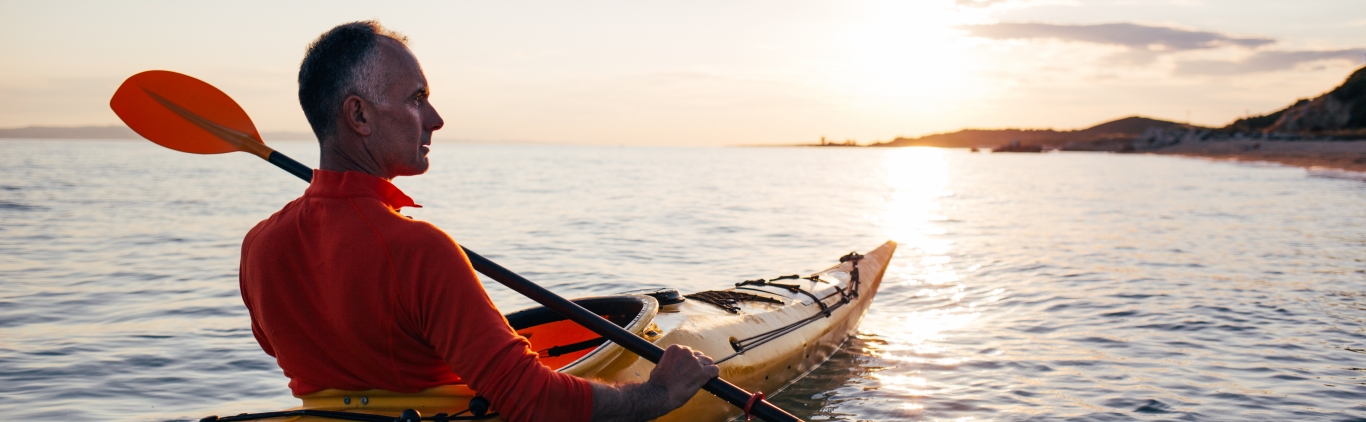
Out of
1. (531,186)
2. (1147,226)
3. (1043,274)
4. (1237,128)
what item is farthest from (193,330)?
(1237,128)

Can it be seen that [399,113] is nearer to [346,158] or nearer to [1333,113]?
[346,158]

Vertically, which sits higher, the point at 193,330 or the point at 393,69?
the point at 393,69

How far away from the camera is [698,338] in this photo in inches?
180

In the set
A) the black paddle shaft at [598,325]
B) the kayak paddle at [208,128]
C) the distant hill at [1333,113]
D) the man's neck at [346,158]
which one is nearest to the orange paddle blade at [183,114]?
the kayak paddle at [208,128]

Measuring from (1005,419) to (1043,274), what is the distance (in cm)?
647

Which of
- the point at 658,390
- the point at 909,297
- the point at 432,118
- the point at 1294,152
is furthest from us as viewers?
the point at 1294,152

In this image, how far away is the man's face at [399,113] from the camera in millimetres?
2123

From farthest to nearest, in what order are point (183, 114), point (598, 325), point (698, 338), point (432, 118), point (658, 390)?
1. point (698, 338)
2. point (183, 114)
3. point (598, 325)
4. point (658, 390)
5. point (432, 118)

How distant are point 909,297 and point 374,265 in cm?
828

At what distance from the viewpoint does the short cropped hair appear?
2.09 metres

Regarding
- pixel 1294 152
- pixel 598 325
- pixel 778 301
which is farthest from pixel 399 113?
pixel 1294 152

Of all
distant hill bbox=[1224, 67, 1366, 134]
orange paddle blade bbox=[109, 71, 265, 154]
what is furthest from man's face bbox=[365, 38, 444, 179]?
distant hill bbox=[1224, 67, 1366, 134]

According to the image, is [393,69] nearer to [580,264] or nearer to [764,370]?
[764,370]

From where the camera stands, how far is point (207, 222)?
16.4 m
